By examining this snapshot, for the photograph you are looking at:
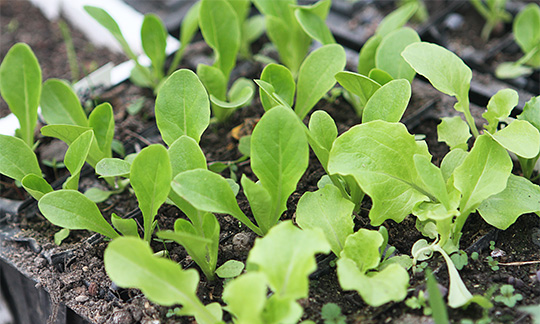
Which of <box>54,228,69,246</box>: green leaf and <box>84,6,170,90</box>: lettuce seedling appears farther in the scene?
<box>84,6,170,90</box>: lettuce seedling

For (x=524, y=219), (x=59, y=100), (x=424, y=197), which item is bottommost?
(x=524, y=219)

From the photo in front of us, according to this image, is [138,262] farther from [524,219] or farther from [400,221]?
[524,219]

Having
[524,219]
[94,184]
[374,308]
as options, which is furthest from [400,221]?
[94,184]

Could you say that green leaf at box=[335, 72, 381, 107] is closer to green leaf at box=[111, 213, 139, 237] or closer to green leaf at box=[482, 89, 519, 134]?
green leaf at box=[482, 89, 519, 134]

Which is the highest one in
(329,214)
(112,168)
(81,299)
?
(112,168)

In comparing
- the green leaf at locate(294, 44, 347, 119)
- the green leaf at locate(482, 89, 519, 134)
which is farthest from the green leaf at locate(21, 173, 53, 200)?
the green leaf at locate(482, 89, 519, 134)

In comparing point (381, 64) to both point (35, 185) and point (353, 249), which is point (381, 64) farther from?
point (35, 185)

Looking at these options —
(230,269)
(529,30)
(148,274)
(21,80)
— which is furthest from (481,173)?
(21,80)
